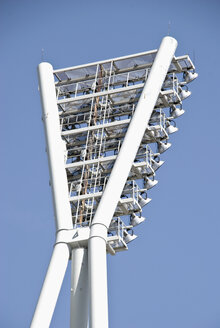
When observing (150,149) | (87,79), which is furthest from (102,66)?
(150,149)

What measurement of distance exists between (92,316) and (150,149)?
1066 centimetres

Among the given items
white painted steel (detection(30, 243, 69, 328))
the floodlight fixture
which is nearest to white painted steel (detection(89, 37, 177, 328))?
white painted steel (detection(30, 243, 69, 328))

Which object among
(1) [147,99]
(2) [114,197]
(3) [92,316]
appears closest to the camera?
(3) [92,316]

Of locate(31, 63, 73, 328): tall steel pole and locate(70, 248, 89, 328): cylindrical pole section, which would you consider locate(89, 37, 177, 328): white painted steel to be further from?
locate(31, 63, 73, 328): tall steel pole

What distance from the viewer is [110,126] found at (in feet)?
185

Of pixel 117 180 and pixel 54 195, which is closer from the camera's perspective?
pixel 117 180

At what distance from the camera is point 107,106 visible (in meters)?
58.3

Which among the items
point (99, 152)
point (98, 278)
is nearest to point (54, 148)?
point (99, 152)

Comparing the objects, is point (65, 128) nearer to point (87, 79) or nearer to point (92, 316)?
point (87, 79)

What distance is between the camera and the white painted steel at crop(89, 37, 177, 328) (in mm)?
48250

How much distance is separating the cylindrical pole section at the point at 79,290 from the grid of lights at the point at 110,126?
5.25 ft

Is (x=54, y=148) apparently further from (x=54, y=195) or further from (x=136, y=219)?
(x=136, y=219)

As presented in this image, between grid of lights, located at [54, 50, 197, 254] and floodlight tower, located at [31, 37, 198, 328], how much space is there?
0.14 ft

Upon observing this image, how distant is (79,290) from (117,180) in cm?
498
